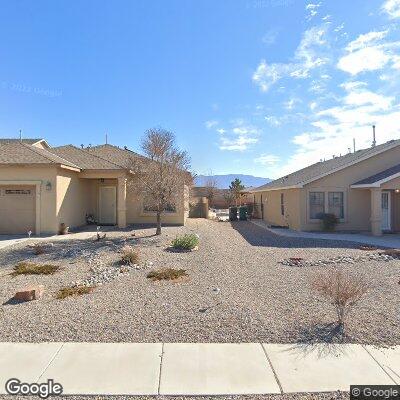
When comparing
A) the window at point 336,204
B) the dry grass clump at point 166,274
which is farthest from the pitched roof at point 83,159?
the window at point 336,204

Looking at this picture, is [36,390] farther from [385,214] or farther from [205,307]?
[385,214]

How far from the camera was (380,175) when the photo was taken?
53.5ft

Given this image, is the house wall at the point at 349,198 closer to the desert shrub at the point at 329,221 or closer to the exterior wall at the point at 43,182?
the desert shrub at the point at 329,221

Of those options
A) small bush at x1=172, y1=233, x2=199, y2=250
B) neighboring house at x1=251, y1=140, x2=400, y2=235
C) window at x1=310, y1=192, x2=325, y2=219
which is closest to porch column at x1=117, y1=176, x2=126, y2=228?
small bush at x1=172, y1=233, x2=199, y2=250

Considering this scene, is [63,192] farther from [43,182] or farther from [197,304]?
[197,304]

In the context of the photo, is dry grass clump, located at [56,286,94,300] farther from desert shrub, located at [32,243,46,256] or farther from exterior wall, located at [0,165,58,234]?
exterior wall, located at [0,165,58,234]

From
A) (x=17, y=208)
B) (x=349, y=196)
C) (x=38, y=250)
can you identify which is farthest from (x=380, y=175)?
(x=17, y=208)

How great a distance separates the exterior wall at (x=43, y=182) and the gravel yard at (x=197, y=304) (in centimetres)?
418

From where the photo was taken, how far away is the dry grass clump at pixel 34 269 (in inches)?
333

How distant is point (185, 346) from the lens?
4418mm

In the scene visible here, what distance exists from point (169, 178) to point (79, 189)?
20.8 feet

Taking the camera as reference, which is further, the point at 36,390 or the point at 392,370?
the point at 392,370

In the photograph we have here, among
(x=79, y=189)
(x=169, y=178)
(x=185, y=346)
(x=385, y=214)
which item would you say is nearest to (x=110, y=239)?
(x=169, y=178)

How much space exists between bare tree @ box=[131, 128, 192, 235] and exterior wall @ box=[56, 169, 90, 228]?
3.61m
